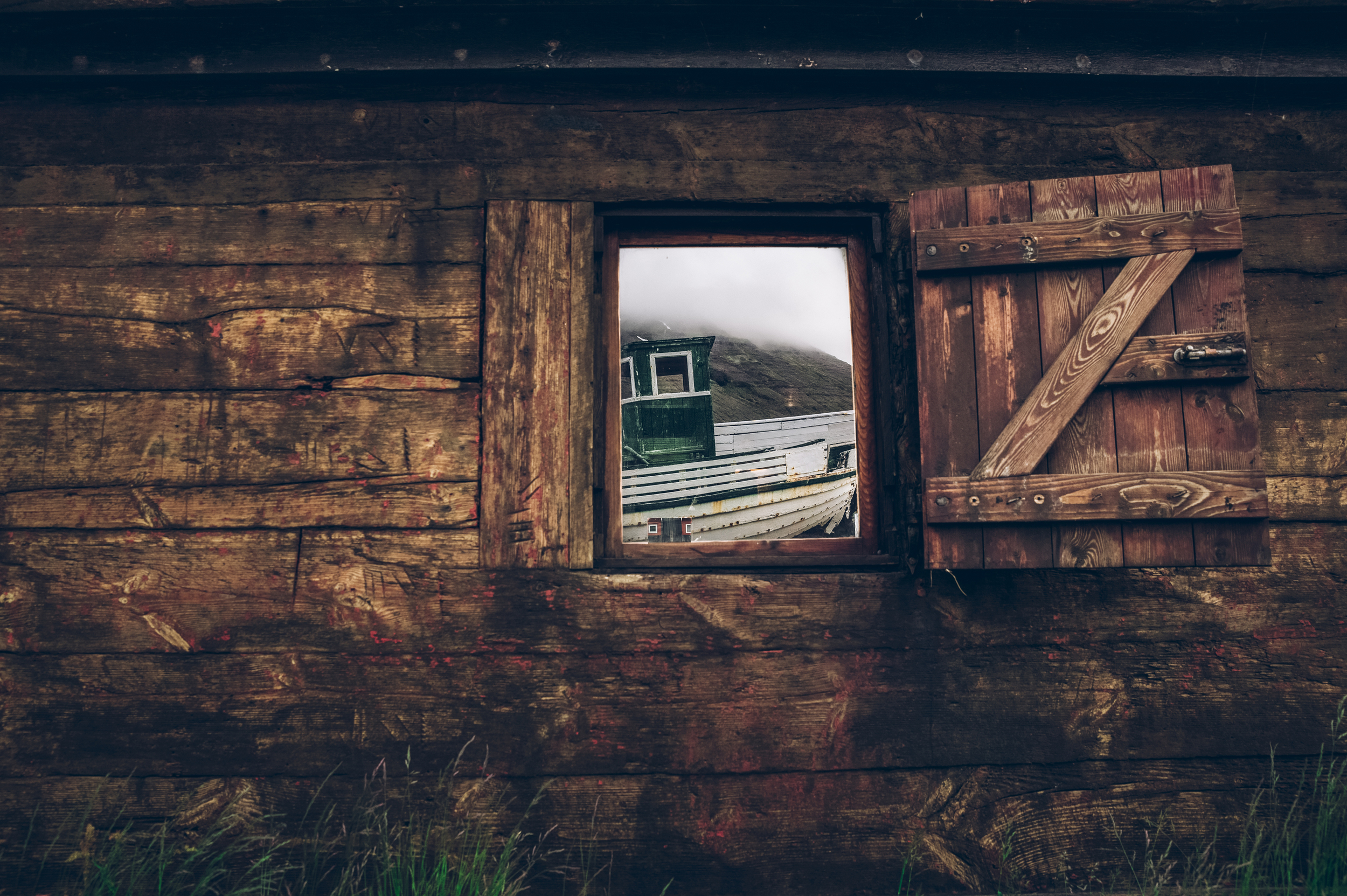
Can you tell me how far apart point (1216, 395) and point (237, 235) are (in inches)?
126

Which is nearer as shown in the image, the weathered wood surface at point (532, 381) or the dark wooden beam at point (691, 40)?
the weathered wood surface at point (532, 381)

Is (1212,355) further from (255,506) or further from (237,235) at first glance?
(237,235)

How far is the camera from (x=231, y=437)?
215 cm

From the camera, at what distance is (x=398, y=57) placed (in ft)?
7.48

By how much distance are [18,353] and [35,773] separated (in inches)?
53.2

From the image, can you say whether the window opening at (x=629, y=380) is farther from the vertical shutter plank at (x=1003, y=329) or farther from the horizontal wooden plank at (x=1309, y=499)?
the horizontal wooden plank at (x=1309, y=499)

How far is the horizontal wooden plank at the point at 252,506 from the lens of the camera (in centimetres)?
211

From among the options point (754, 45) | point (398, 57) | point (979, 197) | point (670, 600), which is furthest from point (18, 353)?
point (979, 197)

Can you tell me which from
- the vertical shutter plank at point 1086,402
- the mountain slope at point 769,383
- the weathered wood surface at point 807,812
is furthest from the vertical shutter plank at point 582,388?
the mountain slope at point 769,383

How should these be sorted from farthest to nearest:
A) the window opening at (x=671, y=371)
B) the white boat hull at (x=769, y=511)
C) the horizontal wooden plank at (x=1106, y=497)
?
the window opening at (x=671, y=371)
the white boat hull at (x=769, y=511)
the horizontal wooden plank at (x=1106, y=497)

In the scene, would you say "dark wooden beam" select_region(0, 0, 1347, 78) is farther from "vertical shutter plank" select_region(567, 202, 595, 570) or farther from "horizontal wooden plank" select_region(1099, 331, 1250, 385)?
"horizontal wooden plank" select_region(1099, 331, 1250, 385)

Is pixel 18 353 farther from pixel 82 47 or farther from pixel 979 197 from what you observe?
pixel 979 197

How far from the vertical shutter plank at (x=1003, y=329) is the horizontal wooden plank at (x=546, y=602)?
55 cm

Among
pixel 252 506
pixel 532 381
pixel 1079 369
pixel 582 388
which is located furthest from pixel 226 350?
pixel 1079 369
